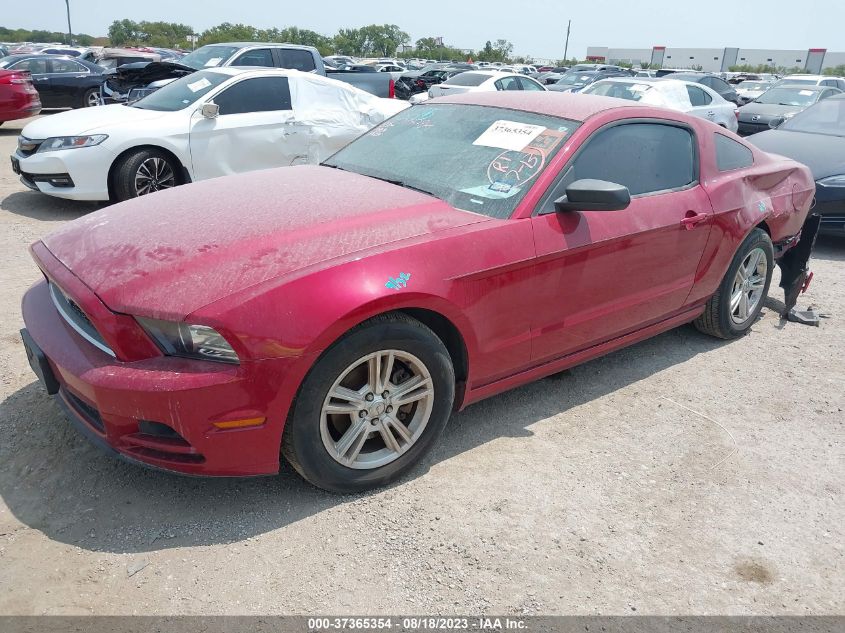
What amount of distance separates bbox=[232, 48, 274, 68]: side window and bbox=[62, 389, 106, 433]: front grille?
8363mm

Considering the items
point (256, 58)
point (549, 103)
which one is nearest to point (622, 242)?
point (549, 103)

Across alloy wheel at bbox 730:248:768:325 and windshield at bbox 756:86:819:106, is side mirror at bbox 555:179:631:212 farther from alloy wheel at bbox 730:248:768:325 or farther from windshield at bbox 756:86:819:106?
windshield at bbox 756:86:819:106

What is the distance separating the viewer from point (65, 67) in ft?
50.7

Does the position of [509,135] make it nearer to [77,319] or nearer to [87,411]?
[77,319]

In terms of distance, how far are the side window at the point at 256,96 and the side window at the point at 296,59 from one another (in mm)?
3043

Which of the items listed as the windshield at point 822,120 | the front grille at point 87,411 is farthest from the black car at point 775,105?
the front grille at point 87,411

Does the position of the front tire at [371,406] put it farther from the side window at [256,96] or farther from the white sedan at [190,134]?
the side window at [256,96]

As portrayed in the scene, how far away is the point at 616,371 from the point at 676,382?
0.35m

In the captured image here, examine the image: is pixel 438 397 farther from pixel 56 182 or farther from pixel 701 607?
pixel 56 182

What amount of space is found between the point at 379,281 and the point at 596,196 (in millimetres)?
1127

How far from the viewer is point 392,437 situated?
9.61 ft

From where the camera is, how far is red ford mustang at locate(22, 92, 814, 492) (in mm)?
2482

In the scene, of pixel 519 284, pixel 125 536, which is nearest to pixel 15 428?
pixel 125 536

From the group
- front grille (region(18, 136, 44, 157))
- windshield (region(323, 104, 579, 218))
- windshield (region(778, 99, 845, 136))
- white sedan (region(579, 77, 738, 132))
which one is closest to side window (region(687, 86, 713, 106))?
white sedan (region(579, 77, 738, 132))
